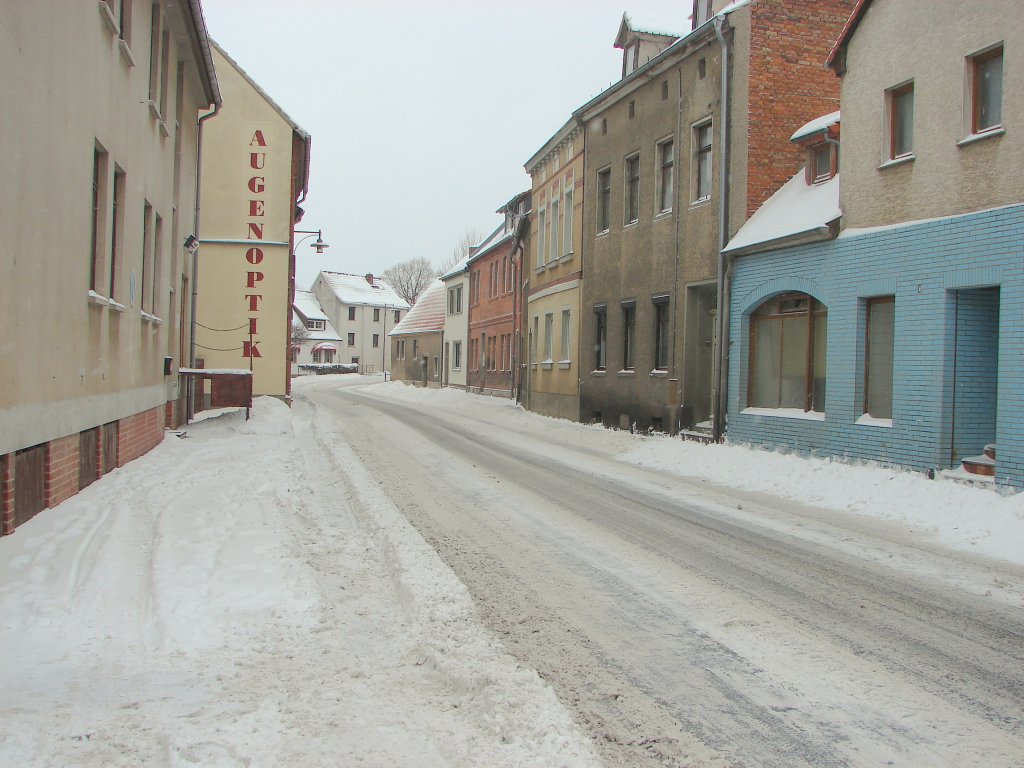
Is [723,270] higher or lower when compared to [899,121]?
lower

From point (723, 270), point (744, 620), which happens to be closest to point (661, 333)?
point (723, 270)

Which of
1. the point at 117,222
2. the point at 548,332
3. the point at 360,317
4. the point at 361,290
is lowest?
the point at 548,332

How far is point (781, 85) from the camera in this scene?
15664 millimetres

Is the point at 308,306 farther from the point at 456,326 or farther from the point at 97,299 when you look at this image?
the point at 97,299

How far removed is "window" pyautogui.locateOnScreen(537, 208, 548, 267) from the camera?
27984 millimetres

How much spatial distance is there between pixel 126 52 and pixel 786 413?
1086 centimetres

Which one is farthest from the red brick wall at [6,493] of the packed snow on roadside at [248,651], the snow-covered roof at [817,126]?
the snow-covered roof at [817,126]

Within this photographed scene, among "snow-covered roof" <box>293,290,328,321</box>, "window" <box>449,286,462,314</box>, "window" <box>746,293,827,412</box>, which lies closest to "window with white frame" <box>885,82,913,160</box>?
"window" <box>746,293,827,412</box>

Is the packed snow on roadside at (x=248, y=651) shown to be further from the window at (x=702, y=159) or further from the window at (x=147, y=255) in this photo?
the window at (x=702, y=159)

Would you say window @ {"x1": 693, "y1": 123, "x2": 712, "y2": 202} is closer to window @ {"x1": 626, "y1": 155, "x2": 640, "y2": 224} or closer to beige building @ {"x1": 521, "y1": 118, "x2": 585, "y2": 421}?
window @ {"x1": 626, "y1": 155, "x2": 640, "y2": 224}

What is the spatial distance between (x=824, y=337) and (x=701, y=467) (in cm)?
293

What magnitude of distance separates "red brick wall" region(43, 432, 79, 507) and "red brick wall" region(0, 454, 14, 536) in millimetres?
1033

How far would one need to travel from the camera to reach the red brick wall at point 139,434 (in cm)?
1045

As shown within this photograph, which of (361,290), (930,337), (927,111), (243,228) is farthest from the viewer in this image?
(361,290)
